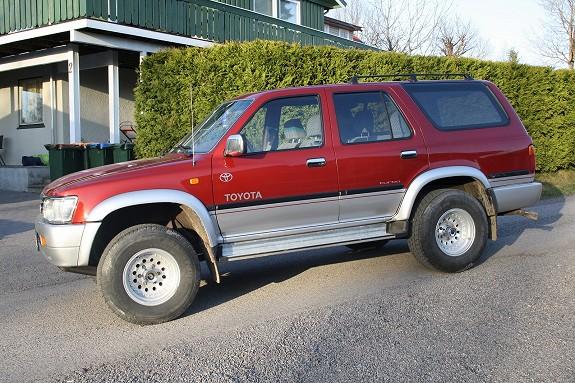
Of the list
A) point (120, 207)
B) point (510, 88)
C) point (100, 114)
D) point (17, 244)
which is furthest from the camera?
point (100, 114)

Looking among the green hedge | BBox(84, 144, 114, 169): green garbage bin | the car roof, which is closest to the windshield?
the car roof

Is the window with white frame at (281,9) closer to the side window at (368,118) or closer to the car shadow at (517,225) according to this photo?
the car shadow at (517,225)

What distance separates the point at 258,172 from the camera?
5.40 metres

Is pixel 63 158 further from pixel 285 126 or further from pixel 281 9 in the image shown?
pixel 281 9

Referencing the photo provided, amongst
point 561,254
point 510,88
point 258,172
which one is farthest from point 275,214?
point 510,88

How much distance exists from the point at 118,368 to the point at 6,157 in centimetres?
1575

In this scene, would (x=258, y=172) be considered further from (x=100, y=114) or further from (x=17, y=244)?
(x=100, y=114)

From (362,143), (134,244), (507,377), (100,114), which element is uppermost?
(100,114)

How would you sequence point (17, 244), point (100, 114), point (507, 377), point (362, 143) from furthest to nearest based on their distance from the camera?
point (100, 114)
point (17, 244)
point (362, 143)
point (507, 377)

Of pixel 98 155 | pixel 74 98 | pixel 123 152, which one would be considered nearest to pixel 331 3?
pixel 74 98

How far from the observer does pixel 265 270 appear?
22.7ft

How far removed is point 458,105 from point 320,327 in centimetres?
328

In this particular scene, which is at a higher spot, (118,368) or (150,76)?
(150,76)

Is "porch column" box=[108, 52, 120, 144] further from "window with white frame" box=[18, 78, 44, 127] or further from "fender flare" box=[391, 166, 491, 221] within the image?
"fender flare" box=[391, 166, 491, 221]
